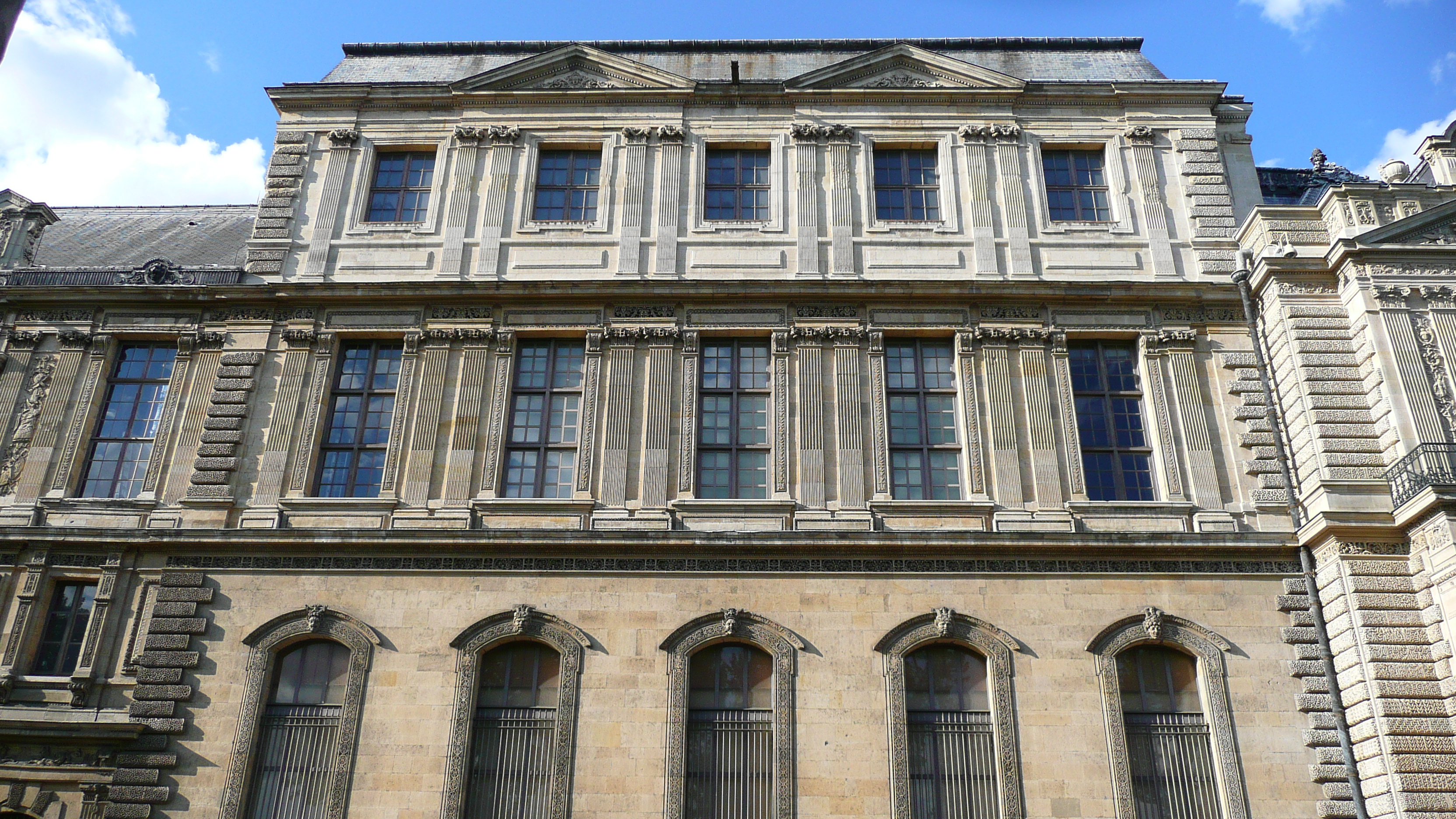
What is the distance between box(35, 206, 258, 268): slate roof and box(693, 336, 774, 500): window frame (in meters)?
9.68

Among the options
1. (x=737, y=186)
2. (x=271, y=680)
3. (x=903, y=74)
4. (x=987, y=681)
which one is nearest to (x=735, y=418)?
(x=737, y=186)

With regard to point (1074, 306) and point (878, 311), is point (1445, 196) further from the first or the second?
point (878, 311)

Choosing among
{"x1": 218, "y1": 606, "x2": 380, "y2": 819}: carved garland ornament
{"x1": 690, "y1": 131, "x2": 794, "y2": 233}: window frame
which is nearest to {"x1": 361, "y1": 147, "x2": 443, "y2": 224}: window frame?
{"x1": 690, "y1": 131, "x2": 794, "y2": 233}: window frame

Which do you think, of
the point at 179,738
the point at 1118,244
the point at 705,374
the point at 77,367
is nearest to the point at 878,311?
the point at 705,374

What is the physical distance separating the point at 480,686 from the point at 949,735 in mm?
6879

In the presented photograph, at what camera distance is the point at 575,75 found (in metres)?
21.3

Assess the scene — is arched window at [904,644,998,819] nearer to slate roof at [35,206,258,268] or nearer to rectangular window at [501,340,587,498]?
rectangular window at [501,340,587,498]

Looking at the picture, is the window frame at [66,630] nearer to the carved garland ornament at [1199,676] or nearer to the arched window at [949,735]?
the arched window at [949,735]

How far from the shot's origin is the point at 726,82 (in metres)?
20.8

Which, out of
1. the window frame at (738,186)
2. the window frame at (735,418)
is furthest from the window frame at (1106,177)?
the window frame at (735,418)

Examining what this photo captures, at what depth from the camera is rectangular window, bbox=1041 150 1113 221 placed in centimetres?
1997

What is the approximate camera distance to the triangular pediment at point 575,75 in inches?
823

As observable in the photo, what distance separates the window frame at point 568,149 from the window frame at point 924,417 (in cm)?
586

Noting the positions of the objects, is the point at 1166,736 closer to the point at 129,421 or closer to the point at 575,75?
the point at 575,75
